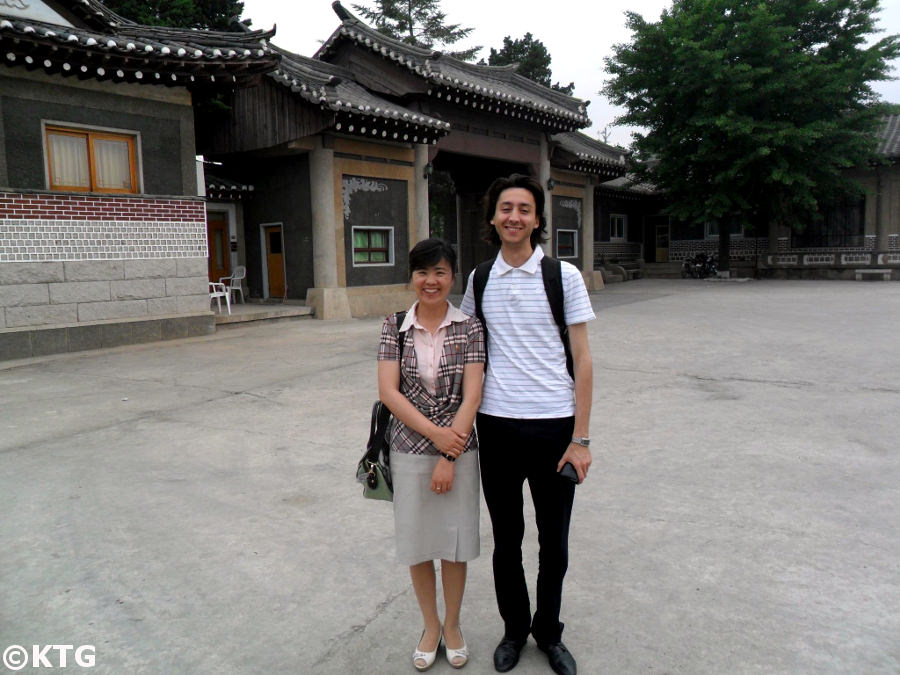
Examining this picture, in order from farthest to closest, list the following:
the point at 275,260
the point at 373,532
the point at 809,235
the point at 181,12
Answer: the point at 809,235, the point at 181,12, the point at 275,260, the point at 373,532

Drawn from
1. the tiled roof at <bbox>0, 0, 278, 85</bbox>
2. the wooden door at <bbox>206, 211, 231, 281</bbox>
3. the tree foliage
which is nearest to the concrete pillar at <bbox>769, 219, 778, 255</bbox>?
the tree foliage

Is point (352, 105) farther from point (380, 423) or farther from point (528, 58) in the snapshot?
point (528, 58)

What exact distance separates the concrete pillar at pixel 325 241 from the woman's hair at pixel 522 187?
37.1 feet

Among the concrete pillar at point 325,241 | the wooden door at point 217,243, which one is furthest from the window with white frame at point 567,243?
the wooden door at point 217,243

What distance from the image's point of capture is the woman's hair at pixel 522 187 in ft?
7.73

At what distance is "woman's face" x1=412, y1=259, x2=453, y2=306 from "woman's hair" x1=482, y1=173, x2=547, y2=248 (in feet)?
0.93

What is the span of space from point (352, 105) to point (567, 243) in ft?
33.7

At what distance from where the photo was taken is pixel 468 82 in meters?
14.8

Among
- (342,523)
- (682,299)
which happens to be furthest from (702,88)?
(342,523)

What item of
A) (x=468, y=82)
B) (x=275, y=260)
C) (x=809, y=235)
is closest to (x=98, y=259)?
(x=275, y=260)

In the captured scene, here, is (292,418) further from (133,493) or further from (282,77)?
(282,77)

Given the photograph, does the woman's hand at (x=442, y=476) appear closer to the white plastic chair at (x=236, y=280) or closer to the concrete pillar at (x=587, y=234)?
the white plastic chair at (x=236, y=280)

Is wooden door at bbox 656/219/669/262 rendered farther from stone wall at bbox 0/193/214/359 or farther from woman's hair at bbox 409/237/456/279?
woman's hair at bbox 409/237/456/279

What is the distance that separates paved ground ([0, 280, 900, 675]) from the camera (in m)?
2.44
